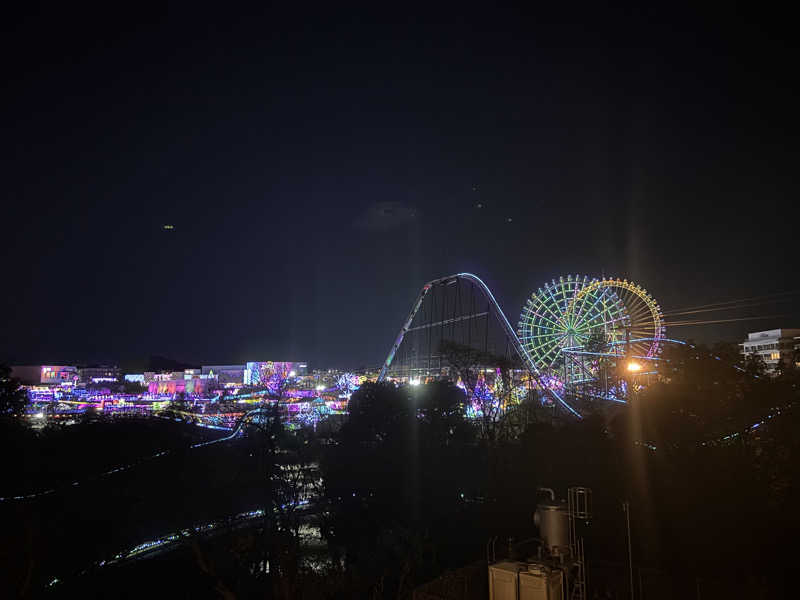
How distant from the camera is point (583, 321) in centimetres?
2703

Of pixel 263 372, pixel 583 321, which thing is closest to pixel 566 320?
pixel 583 321

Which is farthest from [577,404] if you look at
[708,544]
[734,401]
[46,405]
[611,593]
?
[46,405]

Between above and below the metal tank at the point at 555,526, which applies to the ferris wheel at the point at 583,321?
above

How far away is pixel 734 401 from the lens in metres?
11.8

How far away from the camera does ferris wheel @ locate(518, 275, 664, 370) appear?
85.1 feet

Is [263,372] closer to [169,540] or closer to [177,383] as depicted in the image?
[177,383]

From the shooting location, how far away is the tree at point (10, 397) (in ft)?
72.4

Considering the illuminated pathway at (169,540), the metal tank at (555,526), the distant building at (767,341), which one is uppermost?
the distant building at (767,341)

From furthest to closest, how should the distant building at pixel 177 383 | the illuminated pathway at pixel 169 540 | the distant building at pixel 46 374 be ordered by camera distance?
the distant building at pixel 46 374 → the distant building at pixel 177 383 → the illuminated pathway at pixel 169 540

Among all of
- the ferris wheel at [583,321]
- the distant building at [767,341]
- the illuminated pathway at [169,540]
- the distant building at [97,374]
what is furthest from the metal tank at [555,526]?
the distant building at [97,374]

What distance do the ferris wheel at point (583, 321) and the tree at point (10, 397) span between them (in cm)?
2545

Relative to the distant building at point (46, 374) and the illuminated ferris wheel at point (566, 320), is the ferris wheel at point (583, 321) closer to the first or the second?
the illuminated ferris wheel at point (566, 320)

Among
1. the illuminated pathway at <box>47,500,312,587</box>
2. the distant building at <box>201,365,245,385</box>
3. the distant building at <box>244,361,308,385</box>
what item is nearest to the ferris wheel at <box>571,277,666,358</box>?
the illuminated pathway at <box>47,500,312,587</box>

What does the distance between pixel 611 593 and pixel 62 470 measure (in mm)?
16017
